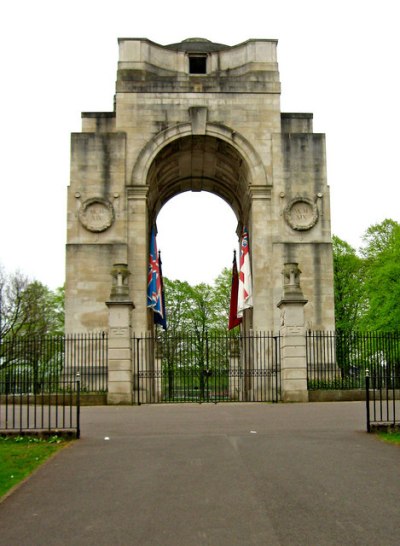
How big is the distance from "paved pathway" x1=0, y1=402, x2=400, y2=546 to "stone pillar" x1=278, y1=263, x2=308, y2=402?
28.5 feet

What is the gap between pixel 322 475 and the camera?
896 centimetres

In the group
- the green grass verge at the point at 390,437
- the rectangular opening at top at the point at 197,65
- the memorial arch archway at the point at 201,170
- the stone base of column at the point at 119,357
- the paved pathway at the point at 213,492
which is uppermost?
the rectangular opening at top at the point at 197,65

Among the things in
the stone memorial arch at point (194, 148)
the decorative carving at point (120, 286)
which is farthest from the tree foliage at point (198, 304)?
the decorative carving at point (120, 286)

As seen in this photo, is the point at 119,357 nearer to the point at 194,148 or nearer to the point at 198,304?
the point at 194,148

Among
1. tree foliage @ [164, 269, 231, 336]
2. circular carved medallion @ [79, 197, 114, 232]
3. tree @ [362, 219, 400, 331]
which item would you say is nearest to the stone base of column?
circular carved medallion @ [79, 197, 114, 232]

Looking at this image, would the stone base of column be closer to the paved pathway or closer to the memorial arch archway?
the memorial arch archway

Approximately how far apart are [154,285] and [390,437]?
683 inches

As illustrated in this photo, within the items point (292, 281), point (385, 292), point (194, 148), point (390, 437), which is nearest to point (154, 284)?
point (194, 148)

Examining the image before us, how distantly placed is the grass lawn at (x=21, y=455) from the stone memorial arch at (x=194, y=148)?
577 inches

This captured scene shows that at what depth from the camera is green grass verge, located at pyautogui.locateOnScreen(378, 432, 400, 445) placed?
38.3 feet

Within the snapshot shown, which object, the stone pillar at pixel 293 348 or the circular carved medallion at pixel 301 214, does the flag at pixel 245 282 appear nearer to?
the circular carved medallion at pixel 301 214

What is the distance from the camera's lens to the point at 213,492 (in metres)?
8.09

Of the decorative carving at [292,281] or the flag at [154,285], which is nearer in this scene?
the decorative carving at [292,281]

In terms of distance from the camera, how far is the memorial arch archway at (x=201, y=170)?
28.0m
